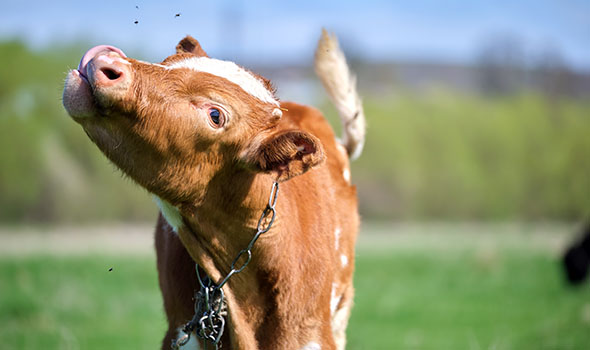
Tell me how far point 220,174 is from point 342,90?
8.91ft

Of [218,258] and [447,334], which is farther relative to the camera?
[447,334]

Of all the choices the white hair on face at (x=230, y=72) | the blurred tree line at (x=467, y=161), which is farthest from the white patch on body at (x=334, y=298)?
the blurred tree line at (x=467, y=161)

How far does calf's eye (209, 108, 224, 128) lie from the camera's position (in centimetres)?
315

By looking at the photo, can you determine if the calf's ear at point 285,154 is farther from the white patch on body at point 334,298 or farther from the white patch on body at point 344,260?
the white patch on body at point 344,260

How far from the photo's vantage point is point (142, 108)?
3.01 m

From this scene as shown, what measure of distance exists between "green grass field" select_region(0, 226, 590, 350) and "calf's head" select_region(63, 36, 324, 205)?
9.43ft

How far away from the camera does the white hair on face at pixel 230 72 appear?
323 cm

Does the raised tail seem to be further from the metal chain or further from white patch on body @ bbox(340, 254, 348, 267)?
the metal chain

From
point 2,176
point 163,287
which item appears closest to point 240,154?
point 163,287

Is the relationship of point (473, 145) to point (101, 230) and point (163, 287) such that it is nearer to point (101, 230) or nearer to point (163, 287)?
point (101, 230)

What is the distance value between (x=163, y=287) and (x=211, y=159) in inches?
49.4

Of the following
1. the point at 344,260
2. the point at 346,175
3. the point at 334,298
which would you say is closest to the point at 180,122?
the point at 334,298

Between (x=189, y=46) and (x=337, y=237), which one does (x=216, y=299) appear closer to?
(x=337, y=237)

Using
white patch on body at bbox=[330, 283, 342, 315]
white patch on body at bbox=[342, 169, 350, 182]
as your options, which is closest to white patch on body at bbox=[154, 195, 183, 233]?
white patch on body at bbox=[330, 283, 342, 315]
